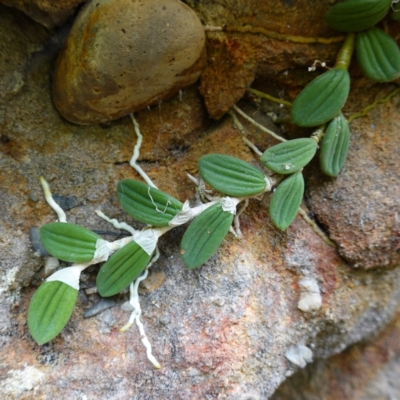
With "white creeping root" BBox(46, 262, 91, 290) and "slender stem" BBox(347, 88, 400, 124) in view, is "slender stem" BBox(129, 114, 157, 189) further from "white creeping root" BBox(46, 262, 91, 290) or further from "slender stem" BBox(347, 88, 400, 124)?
"slender stem" BBox(347, 88, 400, 124)

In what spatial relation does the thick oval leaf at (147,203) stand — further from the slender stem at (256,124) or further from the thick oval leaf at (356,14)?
the thick oval leaf at (356,14)

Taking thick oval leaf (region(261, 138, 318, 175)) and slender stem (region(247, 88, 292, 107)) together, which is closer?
thick oval leaf (region(261, 138, 318, 175))

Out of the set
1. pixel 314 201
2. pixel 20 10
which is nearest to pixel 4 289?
pixel 20 10

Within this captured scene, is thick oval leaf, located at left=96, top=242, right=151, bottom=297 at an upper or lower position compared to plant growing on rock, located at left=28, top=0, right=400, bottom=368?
lower

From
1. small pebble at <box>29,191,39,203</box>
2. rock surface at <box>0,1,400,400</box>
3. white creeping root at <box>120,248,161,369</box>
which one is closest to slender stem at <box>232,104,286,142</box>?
rock surface at <box>0,1,400,400</box>

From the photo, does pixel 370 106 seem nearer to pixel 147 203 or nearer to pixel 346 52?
pixel 346 52

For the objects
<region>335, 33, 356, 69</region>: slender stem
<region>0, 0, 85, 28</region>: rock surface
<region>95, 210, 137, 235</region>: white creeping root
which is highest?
<region>0, 0, 85, 28</region>: rock surface

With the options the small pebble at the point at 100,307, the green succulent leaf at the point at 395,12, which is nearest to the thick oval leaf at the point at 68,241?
the small pebble at the point at 100,307
